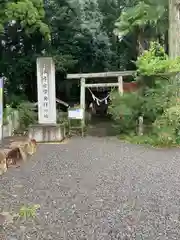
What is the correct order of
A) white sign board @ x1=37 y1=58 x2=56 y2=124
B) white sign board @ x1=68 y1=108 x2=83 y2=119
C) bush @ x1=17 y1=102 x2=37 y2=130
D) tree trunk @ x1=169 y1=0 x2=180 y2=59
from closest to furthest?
white sign board @ x1=37 y1=58 x2=56 y2=124 → tree trunk @ x1=169 y1=0 x2=180 y2=59 → white sign board @ x1=68 y1=108 x2=83 y2=119 → bush @ x1=17 y1=102 x2=37 y2=130

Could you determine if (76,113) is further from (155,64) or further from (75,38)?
(75,38)

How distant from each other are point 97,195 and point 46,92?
6748 mm

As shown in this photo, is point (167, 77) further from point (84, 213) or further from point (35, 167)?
point (84, 213)

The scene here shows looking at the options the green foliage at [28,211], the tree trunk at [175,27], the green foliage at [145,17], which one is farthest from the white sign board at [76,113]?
the green foliage at [28,211]

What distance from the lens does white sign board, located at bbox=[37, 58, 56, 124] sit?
11.6 metres

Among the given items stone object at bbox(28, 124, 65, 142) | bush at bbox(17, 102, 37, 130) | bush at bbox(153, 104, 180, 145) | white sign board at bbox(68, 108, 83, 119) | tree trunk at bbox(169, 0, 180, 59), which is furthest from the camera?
bush at bbox(17, 102, 37, 130)

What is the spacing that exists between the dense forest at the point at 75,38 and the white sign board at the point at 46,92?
4.23 meters

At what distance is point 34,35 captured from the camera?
56.4 feet

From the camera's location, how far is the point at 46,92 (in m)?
11.7

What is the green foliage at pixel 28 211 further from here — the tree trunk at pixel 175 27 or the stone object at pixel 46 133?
the tree trunk at pixel 175 27

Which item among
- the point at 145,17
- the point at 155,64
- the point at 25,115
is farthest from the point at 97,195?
the point at 145,17

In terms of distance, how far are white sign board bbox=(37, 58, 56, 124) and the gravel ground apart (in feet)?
8.71

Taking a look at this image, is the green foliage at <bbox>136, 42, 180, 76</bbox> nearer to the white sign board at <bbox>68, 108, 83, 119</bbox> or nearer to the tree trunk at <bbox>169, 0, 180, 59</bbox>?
the tree trunk at <bbox>169, 0, 180, 59</bbox>

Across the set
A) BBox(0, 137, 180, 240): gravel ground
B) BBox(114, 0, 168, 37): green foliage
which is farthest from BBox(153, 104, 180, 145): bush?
BBox(114, 0, 168, 37): green foliage
